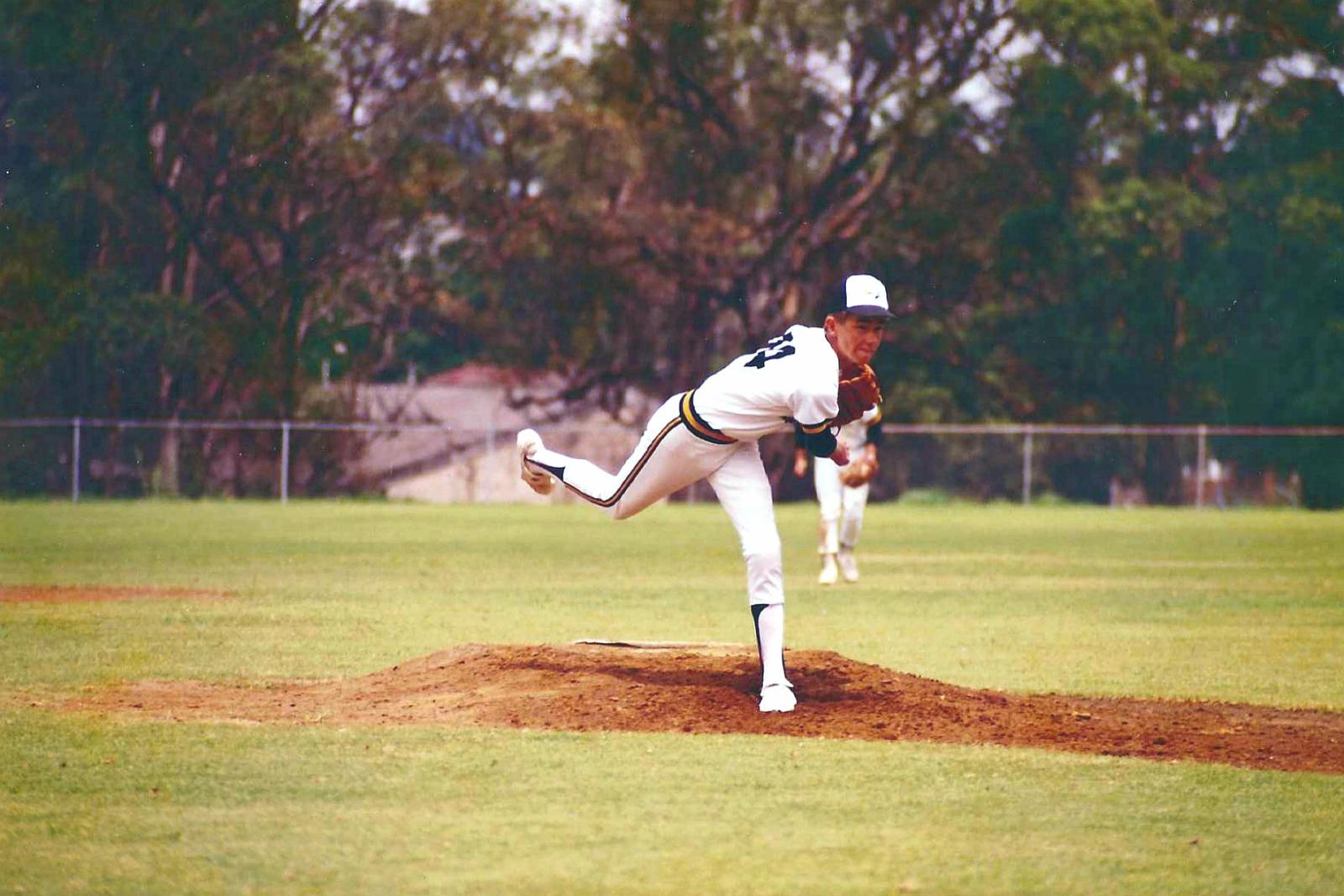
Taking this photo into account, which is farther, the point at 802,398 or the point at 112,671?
the point at 112,671

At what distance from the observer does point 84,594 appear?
18.3 m

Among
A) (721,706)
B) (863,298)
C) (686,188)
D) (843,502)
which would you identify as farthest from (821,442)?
(686,188)

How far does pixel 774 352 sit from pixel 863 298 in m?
0.56

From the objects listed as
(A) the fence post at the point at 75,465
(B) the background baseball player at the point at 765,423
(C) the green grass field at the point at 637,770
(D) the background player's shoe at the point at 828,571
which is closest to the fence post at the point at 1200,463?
(C) the green grass field at the point at 637,770

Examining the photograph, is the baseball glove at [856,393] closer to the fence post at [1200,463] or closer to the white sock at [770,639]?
the white sock at [770,639]

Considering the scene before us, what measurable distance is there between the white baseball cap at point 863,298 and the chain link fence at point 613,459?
37233 millimetres

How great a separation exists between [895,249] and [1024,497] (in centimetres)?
1044

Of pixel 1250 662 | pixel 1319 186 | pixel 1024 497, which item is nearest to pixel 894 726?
pixel 1250 662

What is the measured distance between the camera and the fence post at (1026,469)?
47281mm

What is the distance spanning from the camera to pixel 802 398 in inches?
375

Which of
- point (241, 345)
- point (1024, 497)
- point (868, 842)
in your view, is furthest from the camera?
point (241, 345)

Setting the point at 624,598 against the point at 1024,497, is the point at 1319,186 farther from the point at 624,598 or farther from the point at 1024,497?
the point at 624,598

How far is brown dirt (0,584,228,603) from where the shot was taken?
17.7 m

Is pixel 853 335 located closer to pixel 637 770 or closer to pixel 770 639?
pixel 770 639
